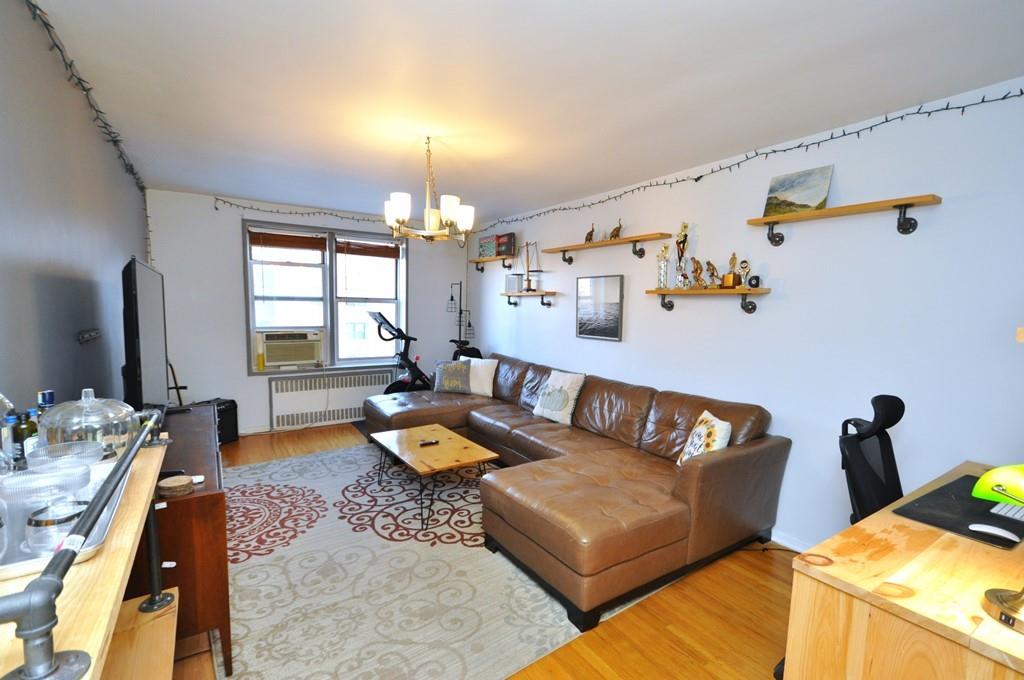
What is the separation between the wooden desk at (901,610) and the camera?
957 millimetres

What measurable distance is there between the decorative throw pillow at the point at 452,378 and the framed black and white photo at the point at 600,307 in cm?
138

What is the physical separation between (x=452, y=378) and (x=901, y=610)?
409cm

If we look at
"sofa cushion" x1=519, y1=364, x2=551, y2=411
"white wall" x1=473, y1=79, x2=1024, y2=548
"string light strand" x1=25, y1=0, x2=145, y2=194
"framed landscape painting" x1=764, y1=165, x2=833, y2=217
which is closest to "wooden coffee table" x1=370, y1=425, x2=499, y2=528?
"sofa cushion" x1=519, y1=364, x2=551, y2=411

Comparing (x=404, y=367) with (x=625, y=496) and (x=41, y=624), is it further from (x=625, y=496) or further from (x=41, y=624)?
(x=41, y=624)

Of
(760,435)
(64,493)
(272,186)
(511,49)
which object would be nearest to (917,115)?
(760,435)

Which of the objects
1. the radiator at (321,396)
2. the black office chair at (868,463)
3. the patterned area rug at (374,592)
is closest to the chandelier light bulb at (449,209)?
the patterned area rug at (374,592)

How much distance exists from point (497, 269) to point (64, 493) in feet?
15.6

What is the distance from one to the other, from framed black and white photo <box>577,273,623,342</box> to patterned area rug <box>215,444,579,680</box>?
1.78 metres

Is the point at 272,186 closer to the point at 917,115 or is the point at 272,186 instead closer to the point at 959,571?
the point at 917,115

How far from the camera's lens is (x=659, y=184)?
343cm

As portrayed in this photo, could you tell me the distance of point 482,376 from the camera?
484cm

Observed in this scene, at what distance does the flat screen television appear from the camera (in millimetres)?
1799

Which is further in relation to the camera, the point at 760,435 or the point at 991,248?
the point at 760,435

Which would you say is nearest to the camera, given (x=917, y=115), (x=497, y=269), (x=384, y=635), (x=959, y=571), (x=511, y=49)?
(x=959, y=571)
